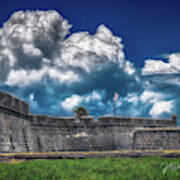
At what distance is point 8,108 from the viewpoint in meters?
13.0

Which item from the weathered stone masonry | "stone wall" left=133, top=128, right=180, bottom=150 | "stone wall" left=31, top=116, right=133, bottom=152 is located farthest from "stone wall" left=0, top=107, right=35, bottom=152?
"stone wall" left=133, top=128, right=180, bottom=150

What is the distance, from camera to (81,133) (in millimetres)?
18109

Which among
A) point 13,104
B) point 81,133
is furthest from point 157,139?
point 13,104

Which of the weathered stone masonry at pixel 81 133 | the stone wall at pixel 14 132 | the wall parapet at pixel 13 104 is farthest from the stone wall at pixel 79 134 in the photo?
the wall parapet at pixel 13 104

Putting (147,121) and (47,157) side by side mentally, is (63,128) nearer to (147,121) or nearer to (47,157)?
(147,121)

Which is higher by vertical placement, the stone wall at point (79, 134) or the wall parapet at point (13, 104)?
the wall parapet at point (13, 104)

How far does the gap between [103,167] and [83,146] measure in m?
12.0

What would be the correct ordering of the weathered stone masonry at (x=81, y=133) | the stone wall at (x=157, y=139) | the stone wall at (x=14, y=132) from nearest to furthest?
1. the stone wall at (x=14, y=132)
2. the weathered stone masonry at (x=81, y=133)
3. the stone wall at (x=157, y=139)

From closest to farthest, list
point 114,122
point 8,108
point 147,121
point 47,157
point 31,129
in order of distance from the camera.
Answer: point 47,157 → point 8,108 → point 31,129 → point 114,122 → point 147,121

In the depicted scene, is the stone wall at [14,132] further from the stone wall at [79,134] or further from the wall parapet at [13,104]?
the stone wall at [79,134]

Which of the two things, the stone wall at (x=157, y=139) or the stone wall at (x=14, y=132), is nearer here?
the stone wall at (x=14, y=132)

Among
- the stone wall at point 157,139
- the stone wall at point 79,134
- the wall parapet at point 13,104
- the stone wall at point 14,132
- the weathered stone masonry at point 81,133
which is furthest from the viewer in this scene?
the stone wall at point 79,134

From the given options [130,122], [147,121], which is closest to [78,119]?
[130,122]

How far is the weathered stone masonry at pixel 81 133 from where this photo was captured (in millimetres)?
14034
